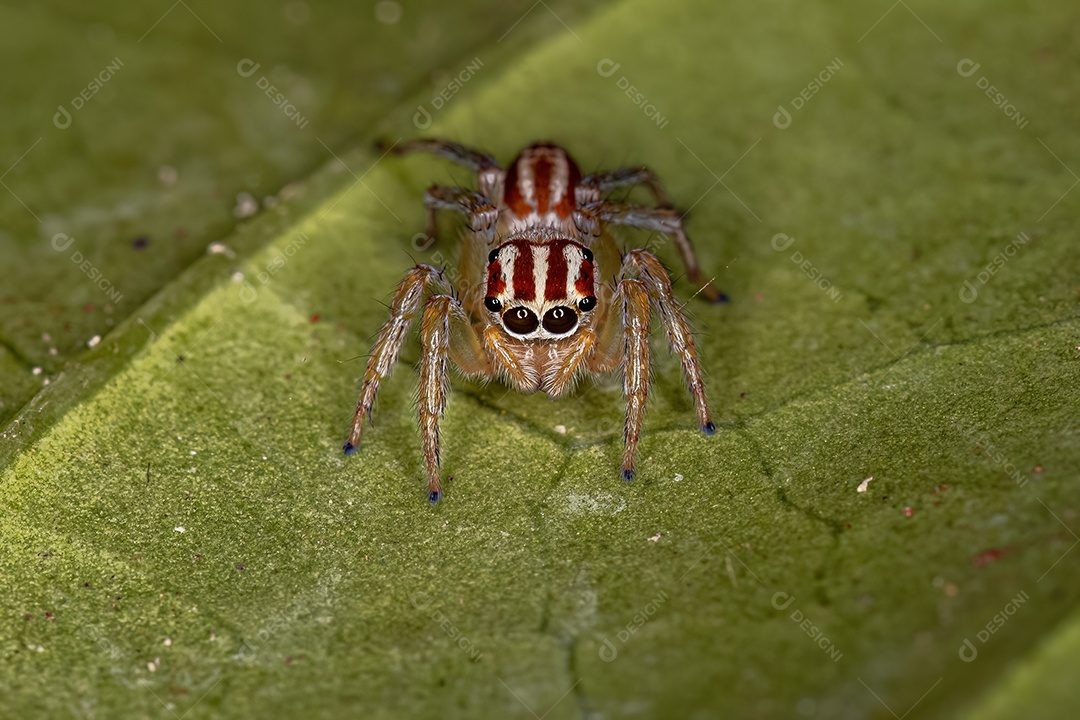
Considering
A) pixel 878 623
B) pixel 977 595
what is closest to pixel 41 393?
pixel 878 623

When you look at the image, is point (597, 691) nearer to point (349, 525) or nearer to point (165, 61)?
point (349, 525)

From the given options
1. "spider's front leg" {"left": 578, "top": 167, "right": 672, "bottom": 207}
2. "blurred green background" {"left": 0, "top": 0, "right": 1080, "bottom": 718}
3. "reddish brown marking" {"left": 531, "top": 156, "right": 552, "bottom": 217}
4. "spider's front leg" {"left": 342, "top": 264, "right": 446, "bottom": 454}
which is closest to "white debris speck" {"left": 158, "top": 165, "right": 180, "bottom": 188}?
"blurred green background" {"left": 0, "top": 0, "right": 1080, "bottom": 718}

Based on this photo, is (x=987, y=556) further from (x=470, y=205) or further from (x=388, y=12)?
(x=388, y=12)

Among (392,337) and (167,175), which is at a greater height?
(167,175)

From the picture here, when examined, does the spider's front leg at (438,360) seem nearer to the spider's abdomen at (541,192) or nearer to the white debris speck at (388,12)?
the spider's abdomen at (541,192)

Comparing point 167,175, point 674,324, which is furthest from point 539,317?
point 167,175

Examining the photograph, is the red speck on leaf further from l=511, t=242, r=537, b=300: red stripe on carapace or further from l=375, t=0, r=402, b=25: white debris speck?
l=375, t=0, r=402, b=25: white debris speck
